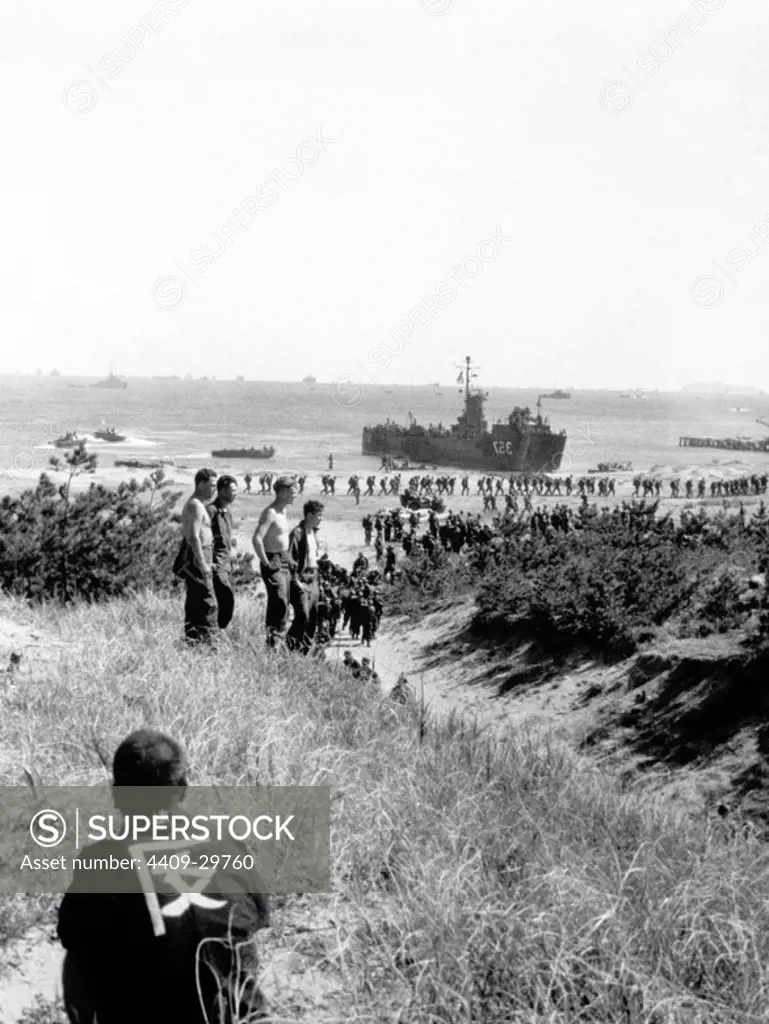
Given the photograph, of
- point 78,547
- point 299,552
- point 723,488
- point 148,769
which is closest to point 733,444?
point 723,488

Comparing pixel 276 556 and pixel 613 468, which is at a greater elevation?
pixel 276 556

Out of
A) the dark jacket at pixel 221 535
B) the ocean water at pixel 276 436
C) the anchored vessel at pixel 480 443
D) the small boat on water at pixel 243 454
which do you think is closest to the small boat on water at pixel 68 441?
the dark jacket at pixel 221 535

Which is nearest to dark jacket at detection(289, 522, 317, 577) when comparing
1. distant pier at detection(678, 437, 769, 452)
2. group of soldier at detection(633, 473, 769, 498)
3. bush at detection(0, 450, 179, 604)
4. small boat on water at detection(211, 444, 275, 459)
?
bush at detection(0, 450, 179, 604)

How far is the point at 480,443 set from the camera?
68625 mm

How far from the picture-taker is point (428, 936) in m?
3.69

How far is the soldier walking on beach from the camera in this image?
7.88m

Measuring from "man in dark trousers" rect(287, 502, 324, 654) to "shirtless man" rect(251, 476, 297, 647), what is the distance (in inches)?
3.5

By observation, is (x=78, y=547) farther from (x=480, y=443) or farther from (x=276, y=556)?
(x=480, y=443)

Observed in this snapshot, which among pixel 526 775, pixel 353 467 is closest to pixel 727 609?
pixel 526 775

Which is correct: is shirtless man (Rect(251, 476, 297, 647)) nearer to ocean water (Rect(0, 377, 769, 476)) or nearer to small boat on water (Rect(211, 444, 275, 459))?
ocean water (Rect(0, 377, 769, 476))

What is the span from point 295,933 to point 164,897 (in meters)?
1.61

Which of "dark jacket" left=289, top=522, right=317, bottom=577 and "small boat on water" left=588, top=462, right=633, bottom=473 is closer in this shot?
"dark jacket" left=289, top=522, right=317, bottom=577

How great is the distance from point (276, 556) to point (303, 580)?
0.35 meters

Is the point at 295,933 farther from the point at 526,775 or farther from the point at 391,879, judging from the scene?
the point at 526,775
